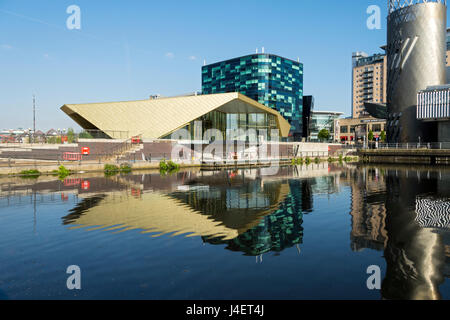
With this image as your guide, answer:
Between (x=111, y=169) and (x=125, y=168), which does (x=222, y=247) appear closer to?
(x=111, y=169)

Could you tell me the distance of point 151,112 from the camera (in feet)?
160

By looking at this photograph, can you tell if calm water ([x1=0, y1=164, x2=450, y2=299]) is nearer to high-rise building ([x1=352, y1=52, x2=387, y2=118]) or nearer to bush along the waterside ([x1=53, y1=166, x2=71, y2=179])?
bush along the waterside ([x1=53, y1=166, x2=71, y2=179])

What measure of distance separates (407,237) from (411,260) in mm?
2197

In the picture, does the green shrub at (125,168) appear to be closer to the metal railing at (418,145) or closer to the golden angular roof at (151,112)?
the golden angular roof at (151,112)

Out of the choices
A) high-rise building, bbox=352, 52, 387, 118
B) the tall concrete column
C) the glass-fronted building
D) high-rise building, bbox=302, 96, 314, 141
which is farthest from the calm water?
high-rise building, bbox=352, 52, 387, 118

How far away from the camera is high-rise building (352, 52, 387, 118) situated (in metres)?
162

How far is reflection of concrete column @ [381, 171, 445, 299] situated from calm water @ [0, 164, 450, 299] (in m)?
0.03

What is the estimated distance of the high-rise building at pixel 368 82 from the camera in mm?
162375

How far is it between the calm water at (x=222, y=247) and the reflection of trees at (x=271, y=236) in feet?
0.10

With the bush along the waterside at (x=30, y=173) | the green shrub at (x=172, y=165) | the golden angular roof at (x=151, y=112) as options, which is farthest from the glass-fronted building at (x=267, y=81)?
the bush along the waterside at (x=30, y=173)

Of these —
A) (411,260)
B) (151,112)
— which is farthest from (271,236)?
(151,112)
